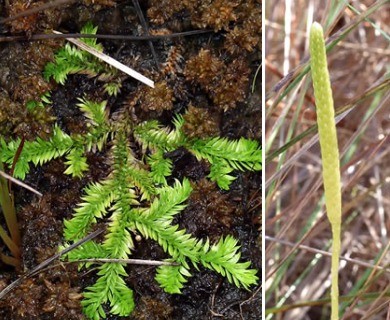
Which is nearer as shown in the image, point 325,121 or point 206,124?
point 325,121

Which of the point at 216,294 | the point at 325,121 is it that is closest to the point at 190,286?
the point at 216,294

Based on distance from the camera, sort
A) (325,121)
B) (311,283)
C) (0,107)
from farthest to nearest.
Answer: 1. (311,283)
2. (0,107)
3. (325,121)

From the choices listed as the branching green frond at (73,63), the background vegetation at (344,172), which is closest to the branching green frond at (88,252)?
the branching green frond at (73,63)

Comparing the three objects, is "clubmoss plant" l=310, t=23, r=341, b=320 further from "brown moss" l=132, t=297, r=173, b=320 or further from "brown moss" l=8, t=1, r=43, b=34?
"brown moss" l=8, t=1, r=43, b=34

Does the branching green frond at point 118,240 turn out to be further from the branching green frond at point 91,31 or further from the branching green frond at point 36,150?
the branching green frond at point 91,31

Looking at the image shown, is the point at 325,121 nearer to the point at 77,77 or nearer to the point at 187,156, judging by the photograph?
the point at 187,156
